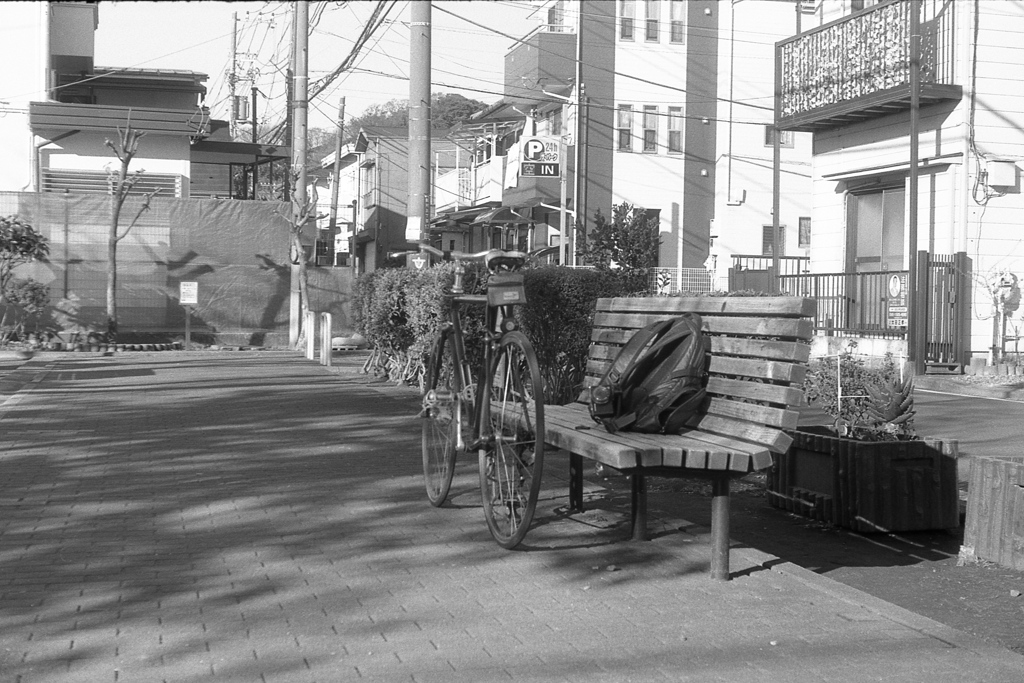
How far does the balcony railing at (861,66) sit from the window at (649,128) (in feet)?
43.0

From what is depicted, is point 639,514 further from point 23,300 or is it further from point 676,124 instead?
point 676,124

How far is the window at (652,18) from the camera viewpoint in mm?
37469

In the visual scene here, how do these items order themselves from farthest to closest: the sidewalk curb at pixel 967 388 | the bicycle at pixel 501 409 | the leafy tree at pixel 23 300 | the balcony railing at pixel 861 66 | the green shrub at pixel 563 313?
the leafy tree at pixel 23 300
the balcony railing at pixel 861 66
the sidewalk curb at pixel 967 388
the green shrub at pixel 563 313
the bicycle at pixel 501 409

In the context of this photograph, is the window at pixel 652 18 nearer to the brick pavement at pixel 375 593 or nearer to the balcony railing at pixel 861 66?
the balcony railing at pixel 861 66

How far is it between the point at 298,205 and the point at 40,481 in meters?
20.5

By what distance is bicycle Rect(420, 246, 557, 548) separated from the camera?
577cm

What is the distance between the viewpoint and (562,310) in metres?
10.3

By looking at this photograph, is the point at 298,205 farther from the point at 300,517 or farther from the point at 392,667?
the point at 392,667

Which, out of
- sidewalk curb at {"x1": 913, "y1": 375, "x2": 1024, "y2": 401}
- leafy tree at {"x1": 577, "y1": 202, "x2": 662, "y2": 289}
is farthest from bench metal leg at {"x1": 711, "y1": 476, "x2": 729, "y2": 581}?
sidewalk curb at {"x1": 913, "y1": 375, "x2": 1024, "y2": 401}

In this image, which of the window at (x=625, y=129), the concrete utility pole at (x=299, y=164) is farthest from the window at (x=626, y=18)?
the concrete utility pole at (x=299, y=164)

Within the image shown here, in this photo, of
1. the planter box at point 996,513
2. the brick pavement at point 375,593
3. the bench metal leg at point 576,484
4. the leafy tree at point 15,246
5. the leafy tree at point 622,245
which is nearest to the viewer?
the brick pavement at point 375,593

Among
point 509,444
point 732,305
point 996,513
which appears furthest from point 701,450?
point 996,513

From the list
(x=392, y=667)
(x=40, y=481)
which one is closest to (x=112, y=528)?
(x=40, y=481)

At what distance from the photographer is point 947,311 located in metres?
19.7
